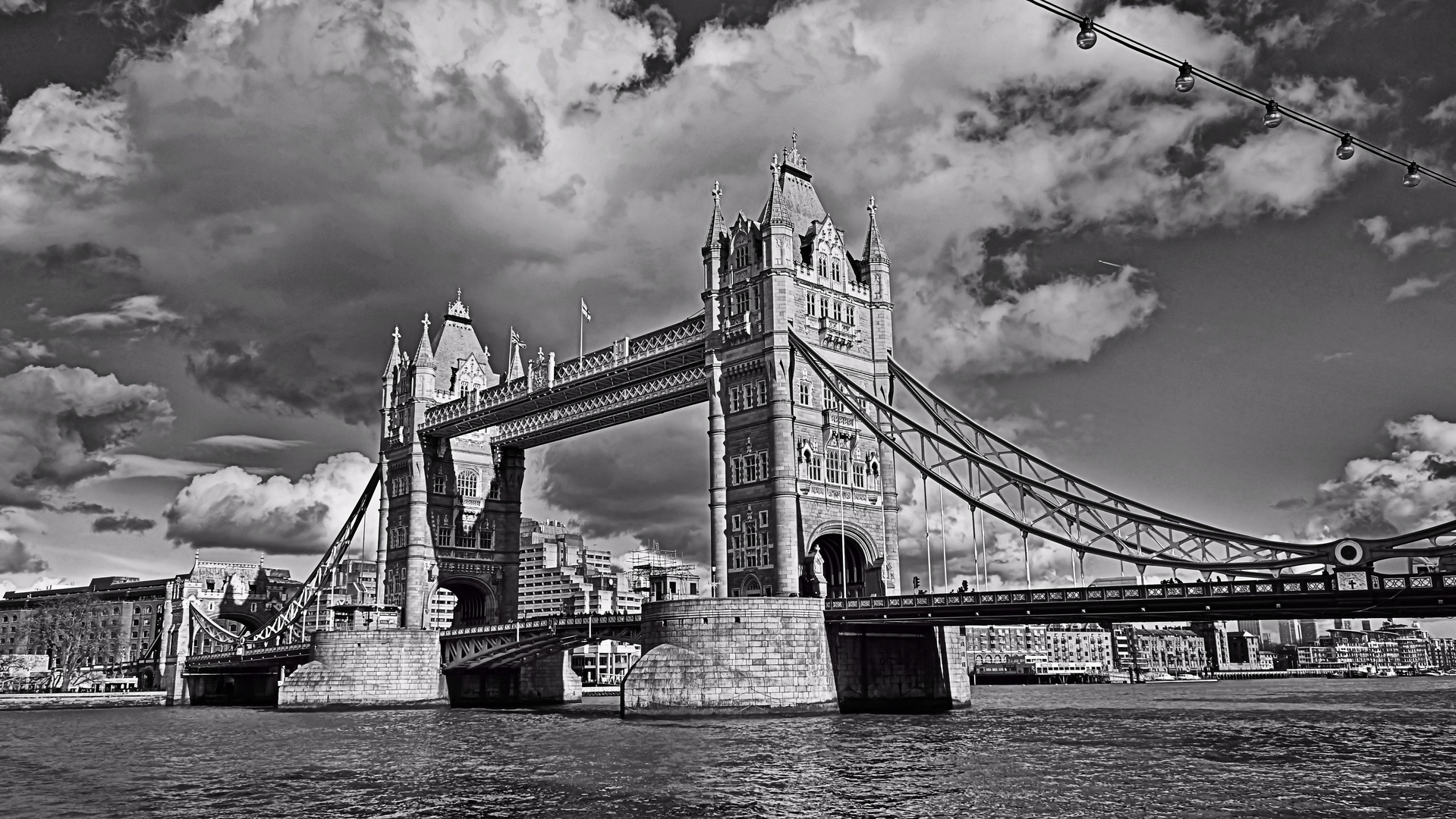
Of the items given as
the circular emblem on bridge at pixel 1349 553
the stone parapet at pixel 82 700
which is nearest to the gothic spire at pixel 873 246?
the circular emblem on bridge at pixel 1349 553

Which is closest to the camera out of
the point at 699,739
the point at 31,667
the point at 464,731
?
the point at 699,739

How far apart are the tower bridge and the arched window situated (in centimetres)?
26

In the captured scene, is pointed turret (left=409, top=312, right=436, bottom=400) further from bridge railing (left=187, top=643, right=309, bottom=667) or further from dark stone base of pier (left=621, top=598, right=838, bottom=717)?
dark stone base of pier (left=621, top=598, right=838, bottom=717)

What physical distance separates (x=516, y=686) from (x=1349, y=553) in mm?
62385

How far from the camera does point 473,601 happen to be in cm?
10319

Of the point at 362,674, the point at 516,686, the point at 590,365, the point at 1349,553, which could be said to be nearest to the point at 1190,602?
the point at 1349,553

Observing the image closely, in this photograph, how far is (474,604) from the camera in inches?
4053

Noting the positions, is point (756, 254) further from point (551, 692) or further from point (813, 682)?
point (551, 692)

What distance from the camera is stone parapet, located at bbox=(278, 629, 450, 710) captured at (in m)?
83.4

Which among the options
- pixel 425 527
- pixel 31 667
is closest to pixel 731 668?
pixel 425 527

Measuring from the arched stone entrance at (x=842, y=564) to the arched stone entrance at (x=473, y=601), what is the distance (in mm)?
36985

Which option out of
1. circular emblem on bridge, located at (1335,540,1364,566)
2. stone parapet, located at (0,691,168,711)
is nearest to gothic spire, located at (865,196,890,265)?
circular emblem on bridge, located at (1335,540,1364,566)

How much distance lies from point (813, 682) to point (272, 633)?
59.9m

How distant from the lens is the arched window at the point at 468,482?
10038 cm
